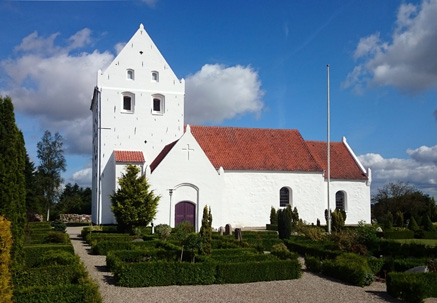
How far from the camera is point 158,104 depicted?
94.8ft

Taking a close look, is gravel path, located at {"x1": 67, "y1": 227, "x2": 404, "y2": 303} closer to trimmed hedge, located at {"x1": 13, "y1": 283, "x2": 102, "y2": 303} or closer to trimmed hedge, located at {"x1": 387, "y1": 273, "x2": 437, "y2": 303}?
trimmed hedge, located at {"x1": 387, "y1": 273, "x2": 437, "y2": 303}

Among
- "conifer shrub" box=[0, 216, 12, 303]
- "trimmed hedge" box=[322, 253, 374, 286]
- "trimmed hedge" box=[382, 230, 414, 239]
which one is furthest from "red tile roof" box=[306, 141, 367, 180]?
"conifer shrub" box=[0, 216, 12, 303]

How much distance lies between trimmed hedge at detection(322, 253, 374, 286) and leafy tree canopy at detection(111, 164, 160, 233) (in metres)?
12.1

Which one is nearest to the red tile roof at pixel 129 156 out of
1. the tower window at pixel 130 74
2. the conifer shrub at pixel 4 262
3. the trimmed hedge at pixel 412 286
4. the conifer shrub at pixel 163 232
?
the tower window at pixel 130 74

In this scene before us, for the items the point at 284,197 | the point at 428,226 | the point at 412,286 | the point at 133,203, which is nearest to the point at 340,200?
the point at 284,197

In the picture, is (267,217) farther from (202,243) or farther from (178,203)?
(202,243)

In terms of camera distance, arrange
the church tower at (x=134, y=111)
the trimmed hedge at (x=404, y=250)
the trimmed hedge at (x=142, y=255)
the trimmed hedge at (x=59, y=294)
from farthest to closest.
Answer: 1. the church tower at (x=134, y=111)
2. the trimmed hedge at (x=404, y=250)
3. the trimmed hedge at (x=142, y=255)
4. the trimmed hedge at (x=59, y=294)

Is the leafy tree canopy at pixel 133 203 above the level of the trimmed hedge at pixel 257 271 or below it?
above

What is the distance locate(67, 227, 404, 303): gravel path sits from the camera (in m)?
9.41

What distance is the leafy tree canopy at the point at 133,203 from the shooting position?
72.6 ft

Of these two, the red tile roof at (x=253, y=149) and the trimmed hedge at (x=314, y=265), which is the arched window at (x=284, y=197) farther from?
the trimmed hedge at (x=314, y=265)

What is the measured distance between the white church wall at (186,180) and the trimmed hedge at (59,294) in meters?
16.5

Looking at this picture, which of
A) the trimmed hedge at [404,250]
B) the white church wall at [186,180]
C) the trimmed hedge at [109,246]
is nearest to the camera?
the trimmed hedge at [404,250]

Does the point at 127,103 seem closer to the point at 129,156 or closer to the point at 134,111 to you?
the point at 134,111
